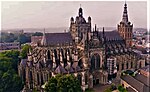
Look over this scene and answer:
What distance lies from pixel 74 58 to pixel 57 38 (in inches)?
137

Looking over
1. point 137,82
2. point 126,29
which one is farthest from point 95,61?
point 126,29

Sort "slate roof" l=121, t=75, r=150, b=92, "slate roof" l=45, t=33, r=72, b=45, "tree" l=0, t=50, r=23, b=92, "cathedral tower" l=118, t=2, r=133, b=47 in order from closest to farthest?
"slate roof" l=121, t=75, r=150, b=92 < "tree" l=0, t=50, r=23, b=92 < "slate roof" l=45, t=33, r=72, b=45 < "cathedral tower" l=118, t=2, r=133, b=47

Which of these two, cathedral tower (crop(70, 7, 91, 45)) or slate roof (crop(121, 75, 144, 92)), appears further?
cathedral tower (crop(70, 7, 91, 45))

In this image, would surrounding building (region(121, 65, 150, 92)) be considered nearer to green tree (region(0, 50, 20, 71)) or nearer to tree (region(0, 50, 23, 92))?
tree (region(0, 50, 23, 92))

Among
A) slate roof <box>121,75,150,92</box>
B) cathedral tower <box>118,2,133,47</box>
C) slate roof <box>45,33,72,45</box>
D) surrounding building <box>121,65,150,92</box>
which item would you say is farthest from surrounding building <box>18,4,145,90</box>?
cathedral tower <box>118,2,133,47</box>

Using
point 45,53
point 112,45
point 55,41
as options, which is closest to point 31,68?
point 45,53

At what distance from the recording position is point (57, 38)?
75.7ft

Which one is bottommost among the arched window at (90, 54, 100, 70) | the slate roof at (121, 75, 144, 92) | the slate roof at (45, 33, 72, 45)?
the slate roof at (121, 75, 144, 92)

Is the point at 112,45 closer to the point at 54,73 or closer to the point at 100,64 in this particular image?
the point at 100,64

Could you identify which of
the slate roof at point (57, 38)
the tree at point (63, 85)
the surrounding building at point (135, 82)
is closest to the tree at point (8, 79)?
the tree at point (63, 85)

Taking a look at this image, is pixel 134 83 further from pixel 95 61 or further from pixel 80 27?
pixel 80 27

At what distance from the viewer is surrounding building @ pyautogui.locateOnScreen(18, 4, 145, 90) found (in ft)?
67.7

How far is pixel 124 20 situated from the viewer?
28.5 m

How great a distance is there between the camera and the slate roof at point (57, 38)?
22.6 meters
